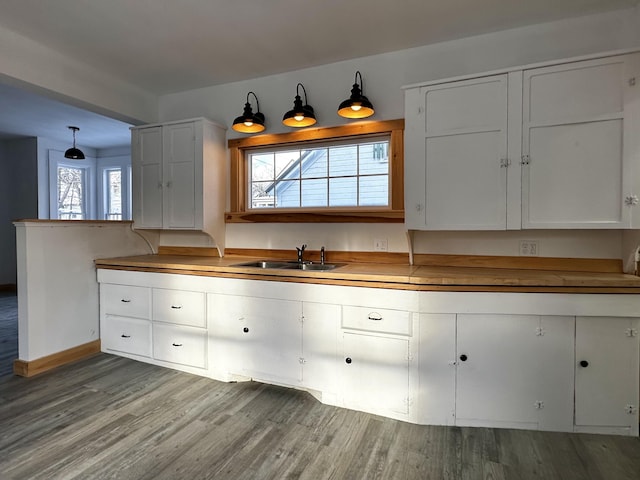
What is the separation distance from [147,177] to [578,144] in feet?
11.3

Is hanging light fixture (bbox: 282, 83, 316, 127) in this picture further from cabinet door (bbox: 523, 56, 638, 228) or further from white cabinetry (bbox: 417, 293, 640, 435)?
white cabinetry (bbox: 417, 293, 640, 435)

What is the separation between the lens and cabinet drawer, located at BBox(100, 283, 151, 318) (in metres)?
3.02

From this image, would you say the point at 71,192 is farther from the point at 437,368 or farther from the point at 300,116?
the point at 437,368

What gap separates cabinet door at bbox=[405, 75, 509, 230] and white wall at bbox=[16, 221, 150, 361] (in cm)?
283

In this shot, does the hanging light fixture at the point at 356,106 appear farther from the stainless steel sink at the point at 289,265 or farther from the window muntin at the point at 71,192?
the window muntin at the point at 71,192

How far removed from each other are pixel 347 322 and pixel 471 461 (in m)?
0.97

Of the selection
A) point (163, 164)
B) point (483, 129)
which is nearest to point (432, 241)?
point (483, 129)

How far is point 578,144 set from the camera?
6.86ft

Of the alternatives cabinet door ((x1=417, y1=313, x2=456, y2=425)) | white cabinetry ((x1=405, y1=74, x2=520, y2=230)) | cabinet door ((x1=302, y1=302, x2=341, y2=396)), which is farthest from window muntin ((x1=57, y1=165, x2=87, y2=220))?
cabinet door ((x1=417, y1=313, x2=456, y2=425))

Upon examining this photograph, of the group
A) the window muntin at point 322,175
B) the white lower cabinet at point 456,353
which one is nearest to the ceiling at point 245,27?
the window muntin at point 322,175

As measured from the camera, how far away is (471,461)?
5.93 ft

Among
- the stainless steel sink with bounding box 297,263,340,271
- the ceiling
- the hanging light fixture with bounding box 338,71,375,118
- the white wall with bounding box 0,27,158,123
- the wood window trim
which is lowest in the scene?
the stainless steel sink with bounding box 297,263,340,271

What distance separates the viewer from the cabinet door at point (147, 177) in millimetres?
3387

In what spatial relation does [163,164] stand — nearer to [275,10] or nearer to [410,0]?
[275,10]
